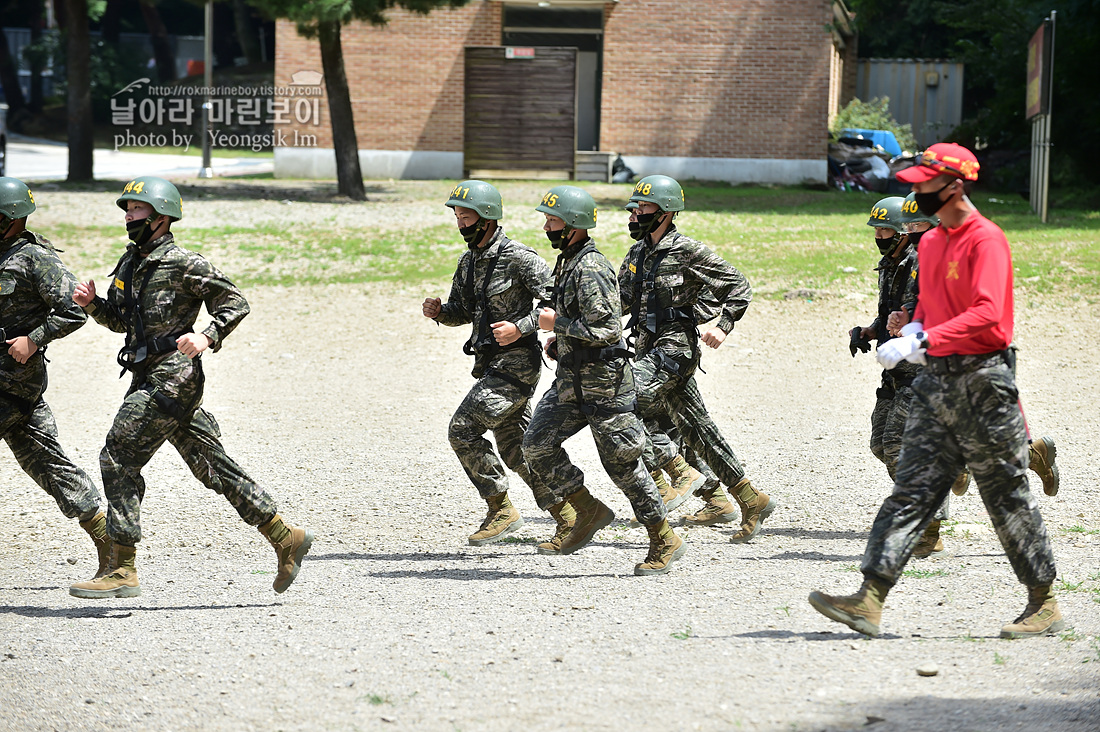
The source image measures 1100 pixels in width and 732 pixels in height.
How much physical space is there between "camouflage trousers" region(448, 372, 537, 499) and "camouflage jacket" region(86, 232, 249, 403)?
58.1 inches

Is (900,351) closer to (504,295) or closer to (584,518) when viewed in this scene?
(584,518)

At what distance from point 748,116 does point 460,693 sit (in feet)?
79.8

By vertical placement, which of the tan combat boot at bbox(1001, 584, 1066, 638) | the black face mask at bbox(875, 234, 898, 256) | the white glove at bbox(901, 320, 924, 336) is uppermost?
the black face mask at bbox(875, 234, 898, 256)

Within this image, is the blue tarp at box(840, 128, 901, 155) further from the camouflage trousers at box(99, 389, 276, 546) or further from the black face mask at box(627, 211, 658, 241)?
the camouflage trousers at box(99, 389, 276, 546)

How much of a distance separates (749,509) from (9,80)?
43.1 meters

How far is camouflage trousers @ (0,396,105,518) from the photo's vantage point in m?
6.04

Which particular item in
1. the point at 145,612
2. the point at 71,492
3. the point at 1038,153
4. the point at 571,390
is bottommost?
the point at 145,612

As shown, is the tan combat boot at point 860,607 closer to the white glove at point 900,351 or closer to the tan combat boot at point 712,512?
the white glove at point 900,351

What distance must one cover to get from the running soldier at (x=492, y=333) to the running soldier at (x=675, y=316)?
659 millimetres

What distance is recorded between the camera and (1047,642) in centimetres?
495

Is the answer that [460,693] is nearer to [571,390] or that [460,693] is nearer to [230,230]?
[571,390]

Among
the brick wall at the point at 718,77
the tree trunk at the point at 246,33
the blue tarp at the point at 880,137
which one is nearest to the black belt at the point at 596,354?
the brick wall at the point at 718,77

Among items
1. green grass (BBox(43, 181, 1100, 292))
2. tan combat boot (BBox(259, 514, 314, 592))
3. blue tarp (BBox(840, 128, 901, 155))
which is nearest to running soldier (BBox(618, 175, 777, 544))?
tan combat boot (BBox(259, 514, 314, 592))

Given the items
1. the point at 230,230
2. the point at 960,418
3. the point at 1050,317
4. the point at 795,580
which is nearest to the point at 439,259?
the point at 230,230
